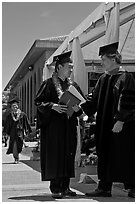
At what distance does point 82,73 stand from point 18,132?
4296mm

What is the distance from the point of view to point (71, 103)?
528cm

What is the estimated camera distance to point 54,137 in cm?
537

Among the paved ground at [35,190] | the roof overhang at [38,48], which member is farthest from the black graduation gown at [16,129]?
the roof overhang at [38,48]

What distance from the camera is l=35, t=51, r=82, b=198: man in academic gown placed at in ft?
17.5

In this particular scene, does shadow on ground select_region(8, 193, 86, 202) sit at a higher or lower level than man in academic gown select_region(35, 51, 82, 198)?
lower

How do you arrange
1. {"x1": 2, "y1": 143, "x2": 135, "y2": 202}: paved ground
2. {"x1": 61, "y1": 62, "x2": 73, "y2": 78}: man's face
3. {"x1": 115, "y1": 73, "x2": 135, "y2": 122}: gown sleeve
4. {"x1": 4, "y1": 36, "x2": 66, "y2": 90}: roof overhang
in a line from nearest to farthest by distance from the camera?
{"x1": 115, "y1": 73, "x2": 135, "y2": 122}: gown sleeve < {"x1": 2, "y1": 143, "x2": 135, "y2": 202}: paved ground < {"x1": 61, "y1": 62, "x2": 73, "y2": 78}: man's face < {"x1": 4, "y1": 36, "x2": 66, "y2": 90}: roof overhang

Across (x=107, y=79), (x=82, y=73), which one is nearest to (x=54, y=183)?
(x=107, y=79)

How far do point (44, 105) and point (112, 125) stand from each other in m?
0.90

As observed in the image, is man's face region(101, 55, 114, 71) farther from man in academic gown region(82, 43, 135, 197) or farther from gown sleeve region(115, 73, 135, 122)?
gown sleeve region(115, 73, 135, 122)

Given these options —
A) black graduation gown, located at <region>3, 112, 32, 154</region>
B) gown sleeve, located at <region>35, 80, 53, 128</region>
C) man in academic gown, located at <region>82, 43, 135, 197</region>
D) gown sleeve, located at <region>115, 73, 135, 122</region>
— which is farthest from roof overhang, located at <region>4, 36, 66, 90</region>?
gown sleeve, located at <region>115, 73, 135, 122</region>

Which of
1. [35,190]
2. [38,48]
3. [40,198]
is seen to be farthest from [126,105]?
[38,48]

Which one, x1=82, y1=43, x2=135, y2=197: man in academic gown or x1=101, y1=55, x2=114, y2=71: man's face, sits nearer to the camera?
x1=82, y1=43, x2=135, y2=197: man in academic gown

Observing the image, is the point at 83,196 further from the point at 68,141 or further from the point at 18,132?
Result: the point at 18,132

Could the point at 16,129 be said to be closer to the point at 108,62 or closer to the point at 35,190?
the point at 35,190
